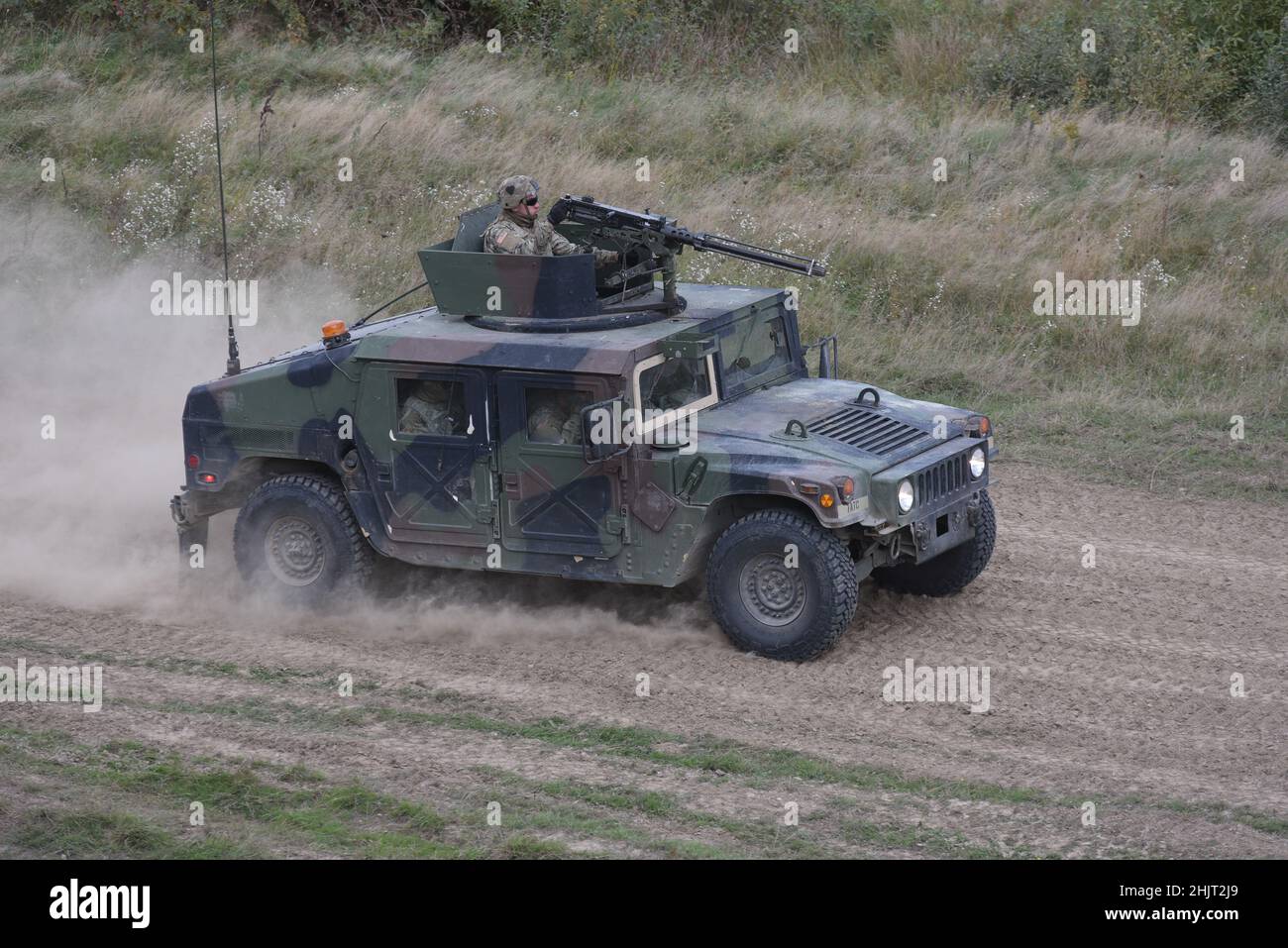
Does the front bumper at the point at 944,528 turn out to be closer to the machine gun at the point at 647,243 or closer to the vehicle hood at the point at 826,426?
the vehicle hood at the point at 826,426

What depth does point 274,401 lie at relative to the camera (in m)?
10.5

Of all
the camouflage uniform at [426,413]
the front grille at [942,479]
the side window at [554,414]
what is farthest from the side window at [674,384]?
the front grille at [942,479]

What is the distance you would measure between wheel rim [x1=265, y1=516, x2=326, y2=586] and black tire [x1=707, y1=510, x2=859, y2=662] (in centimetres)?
265

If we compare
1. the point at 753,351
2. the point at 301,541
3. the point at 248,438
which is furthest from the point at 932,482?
the point at 248,438

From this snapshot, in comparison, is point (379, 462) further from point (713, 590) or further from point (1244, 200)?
point (1244, 200)

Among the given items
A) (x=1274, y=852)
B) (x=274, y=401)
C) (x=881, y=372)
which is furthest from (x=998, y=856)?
(x=881, y=372)

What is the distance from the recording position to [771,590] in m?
9.55

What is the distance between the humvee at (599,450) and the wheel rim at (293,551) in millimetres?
13

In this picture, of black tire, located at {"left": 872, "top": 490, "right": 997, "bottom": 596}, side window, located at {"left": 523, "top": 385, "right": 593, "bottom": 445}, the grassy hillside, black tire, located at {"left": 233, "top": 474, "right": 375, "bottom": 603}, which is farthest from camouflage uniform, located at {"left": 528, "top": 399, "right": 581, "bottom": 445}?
the grassy hillside

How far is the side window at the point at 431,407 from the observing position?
9.99 meters

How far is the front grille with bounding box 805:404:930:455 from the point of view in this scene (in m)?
9.67

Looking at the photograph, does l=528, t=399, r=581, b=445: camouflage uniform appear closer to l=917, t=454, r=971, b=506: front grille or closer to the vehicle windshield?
the vehicle windshield
